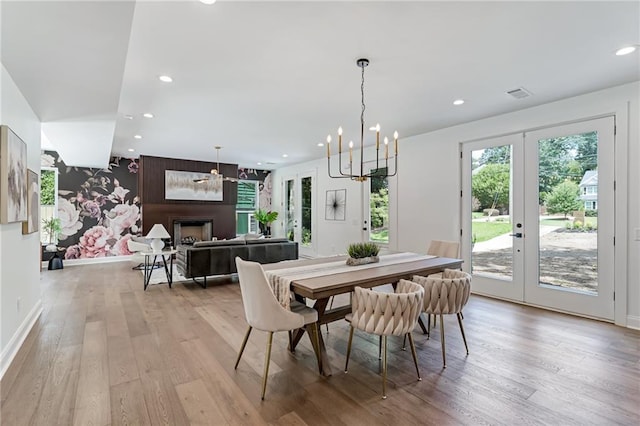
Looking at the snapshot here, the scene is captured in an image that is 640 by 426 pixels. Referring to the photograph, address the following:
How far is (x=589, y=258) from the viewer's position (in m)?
3.68

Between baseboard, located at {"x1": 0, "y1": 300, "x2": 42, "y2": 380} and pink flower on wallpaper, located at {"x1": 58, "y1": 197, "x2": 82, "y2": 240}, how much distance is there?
4231 millimetres

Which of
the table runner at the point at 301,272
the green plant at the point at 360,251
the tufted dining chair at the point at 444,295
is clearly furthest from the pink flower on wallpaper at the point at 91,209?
the tufted dining chair at the point at 444,295

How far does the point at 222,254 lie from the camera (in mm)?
5176

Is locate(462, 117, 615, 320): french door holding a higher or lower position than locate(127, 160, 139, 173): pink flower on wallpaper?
lower

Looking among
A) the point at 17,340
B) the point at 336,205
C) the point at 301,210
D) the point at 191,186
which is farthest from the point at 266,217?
the point at 17,340

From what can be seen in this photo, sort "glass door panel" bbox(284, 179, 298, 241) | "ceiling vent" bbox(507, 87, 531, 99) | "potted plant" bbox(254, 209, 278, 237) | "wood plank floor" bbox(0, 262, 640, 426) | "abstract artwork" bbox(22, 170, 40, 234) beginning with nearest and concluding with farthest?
"wood plank floor" bbox(0, 262, 640, 426), "abstract artwork" bbox(22, 170, 40, 234), "ceiling vent" bbox(507, 87, 531, 99), "glass door panel" bbox(284, 179, 298, 241), "potted plant" bbox(254, 209, 278, 237)

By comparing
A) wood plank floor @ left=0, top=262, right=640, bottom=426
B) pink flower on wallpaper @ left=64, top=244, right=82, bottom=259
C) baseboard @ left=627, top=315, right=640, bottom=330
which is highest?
pink flower on wallpaper @ left=64, top=244, right=82, bottom=259

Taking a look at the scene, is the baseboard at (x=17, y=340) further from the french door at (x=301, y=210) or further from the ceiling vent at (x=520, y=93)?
the french door at (x=301, y=210)

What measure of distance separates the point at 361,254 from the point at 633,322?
303 cm

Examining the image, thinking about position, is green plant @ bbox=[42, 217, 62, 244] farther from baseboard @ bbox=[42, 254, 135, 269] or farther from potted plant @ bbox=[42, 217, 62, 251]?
baseboard @ bbox=[42, 254, 135, 269]

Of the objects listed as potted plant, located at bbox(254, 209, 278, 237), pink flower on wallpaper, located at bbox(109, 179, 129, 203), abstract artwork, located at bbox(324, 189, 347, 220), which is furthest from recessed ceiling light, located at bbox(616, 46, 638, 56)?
pink flower on wallpaper, located at bbox(109, 179, 129, 203)

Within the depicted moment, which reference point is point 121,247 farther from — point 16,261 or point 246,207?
point 16,261

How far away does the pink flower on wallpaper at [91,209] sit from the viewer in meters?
7.30

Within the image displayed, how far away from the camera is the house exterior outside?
142 inches
